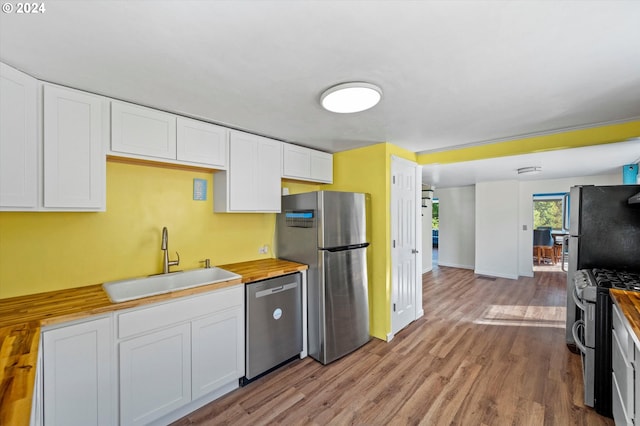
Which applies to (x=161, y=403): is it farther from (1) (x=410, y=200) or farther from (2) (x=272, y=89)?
(1) (x=410, y=200)

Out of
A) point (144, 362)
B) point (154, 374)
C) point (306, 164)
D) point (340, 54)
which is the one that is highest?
point (340, 54)

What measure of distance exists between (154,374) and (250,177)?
5.61 ft

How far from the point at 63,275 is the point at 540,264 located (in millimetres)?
9445

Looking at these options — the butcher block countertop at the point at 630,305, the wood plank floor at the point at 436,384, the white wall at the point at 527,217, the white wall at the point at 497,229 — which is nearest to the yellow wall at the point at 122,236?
the wood plank floor at the point at 436,384

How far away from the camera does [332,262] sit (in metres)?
2.62

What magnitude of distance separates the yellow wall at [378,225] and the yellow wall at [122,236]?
1428mm

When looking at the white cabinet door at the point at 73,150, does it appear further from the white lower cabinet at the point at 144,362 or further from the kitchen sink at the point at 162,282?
the white lower cabinet at the point at 144,362

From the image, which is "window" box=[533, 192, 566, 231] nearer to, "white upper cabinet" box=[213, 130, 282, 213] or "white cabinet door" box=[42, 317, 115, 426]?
"white upper cabinet" box=[213, 130, 282, 213]

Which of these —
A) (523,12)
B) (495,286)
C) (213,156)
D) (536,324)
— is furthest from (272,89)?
(495,286)

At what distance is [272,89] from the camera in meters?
1.74

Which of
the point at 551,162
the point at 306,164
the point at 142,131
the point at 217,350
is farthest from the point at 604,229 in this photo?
the point at 142,131

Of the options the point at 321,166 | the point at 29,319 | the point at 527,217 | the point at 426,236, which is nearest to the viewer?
the point at 29,319

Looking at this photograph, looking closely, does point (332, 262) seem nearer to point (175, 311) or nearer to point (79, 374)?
point (175, 311)

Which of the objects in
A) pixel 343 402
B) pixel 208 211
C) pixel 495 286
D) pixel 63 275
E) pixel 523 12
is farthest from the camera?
pixel 495 286
